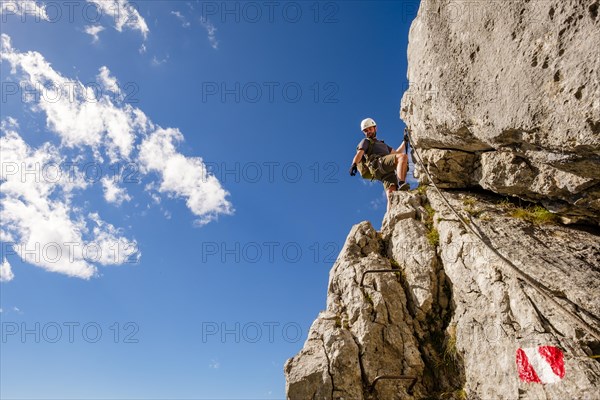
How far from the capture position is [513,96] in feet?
25.4

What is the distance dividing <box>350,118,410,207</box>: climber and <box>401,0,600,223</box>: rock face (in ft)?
8.78

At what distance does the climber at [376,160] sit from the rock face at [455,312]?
2.56 metres

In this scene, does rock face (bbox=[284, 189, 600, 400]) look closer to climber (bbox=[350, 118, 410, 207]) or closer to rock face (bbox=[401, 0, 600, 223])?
rock face (bbox=[401, 0, 600, 223])

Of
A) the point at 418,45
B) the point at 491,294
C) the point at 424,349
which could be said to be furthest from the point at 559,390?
the point at 418,45

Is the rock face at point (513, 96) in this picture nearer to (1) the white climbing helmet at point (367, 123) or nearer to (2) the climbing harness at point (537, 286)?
(2) the climbing harness at point (537, 286)

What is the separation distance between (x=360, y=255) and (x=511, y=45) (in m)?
7.16

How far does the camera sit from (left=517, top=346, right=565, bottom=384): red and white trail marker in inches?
247

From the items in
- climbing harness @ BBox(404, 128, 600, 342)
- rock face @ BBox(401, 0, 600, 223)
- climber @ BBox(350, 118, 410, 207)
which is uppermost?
climber @ BBox(350, 118, 410, 207)

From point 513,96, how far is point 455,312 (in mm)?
5039

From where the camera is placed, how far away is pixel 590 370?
19.6 feet

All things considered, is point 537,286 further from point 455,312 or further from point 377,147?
point 377,147

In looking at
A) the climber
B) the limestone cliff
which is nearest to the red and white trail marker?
the limestone cliff

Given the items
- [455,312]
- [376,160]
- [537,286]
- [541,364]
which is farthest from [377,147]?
[541,364]

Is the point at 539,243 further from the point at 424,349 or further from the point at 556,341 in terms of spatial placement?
the point at 424,349
